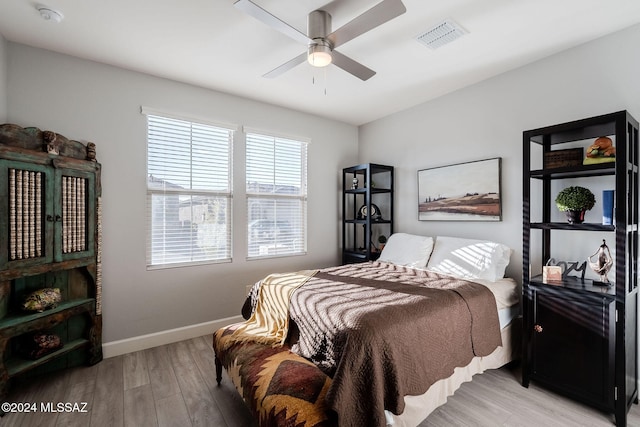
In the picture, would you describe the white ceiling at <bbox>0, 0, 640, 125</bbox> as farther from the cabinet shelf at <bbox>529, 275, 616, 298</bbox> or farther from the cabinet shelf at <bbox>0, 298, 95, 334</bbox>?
the cabinet shelf at <bbox>0, 298, 95, 334</bbox>

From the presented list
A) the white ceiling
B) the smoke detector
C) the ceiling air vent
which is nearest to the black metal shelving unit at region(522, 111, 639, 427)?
the white ceiling

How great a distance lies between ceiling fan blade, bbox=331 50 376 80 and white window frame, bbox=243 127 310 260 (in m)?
1.72

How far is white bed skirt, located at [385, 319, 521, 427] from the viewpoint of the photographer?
1.74m

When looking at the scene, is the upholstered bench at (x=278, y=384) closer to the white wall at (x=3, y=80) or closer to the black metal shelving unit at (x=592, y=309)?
the black metal shelving unit at (x=592, y=309)

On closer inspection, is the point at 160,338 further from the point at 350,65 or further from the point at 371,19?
the point at 371,19

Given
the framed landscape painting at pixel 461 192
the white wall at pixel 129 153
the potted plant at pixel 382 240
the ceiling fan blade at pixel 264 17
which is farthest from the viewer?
the potted plant at pixel 382 240

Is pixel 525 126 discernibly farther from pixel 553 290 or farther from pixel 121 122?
pixel 121 122

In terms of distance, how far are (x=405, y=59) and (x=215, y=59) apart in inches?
68.0

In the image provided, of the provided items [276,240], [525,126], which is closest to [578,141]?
[525,126]

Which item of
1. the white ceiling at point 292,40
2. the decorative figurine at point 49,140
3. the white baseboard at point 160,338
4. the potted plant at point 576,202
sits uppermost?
the white ceiling at point 292,40

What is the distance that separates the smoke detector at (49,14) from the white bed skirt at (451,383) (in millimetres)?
3378

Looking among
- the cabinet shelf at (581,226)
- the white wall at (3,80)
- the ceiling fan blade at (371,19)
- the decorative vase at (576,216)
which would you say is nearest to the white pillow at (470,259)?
the cabinet shelf at (581,226)

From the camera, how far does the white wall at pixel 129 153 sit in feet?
8.58

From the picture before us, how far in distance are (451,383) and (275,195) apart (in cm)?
275
